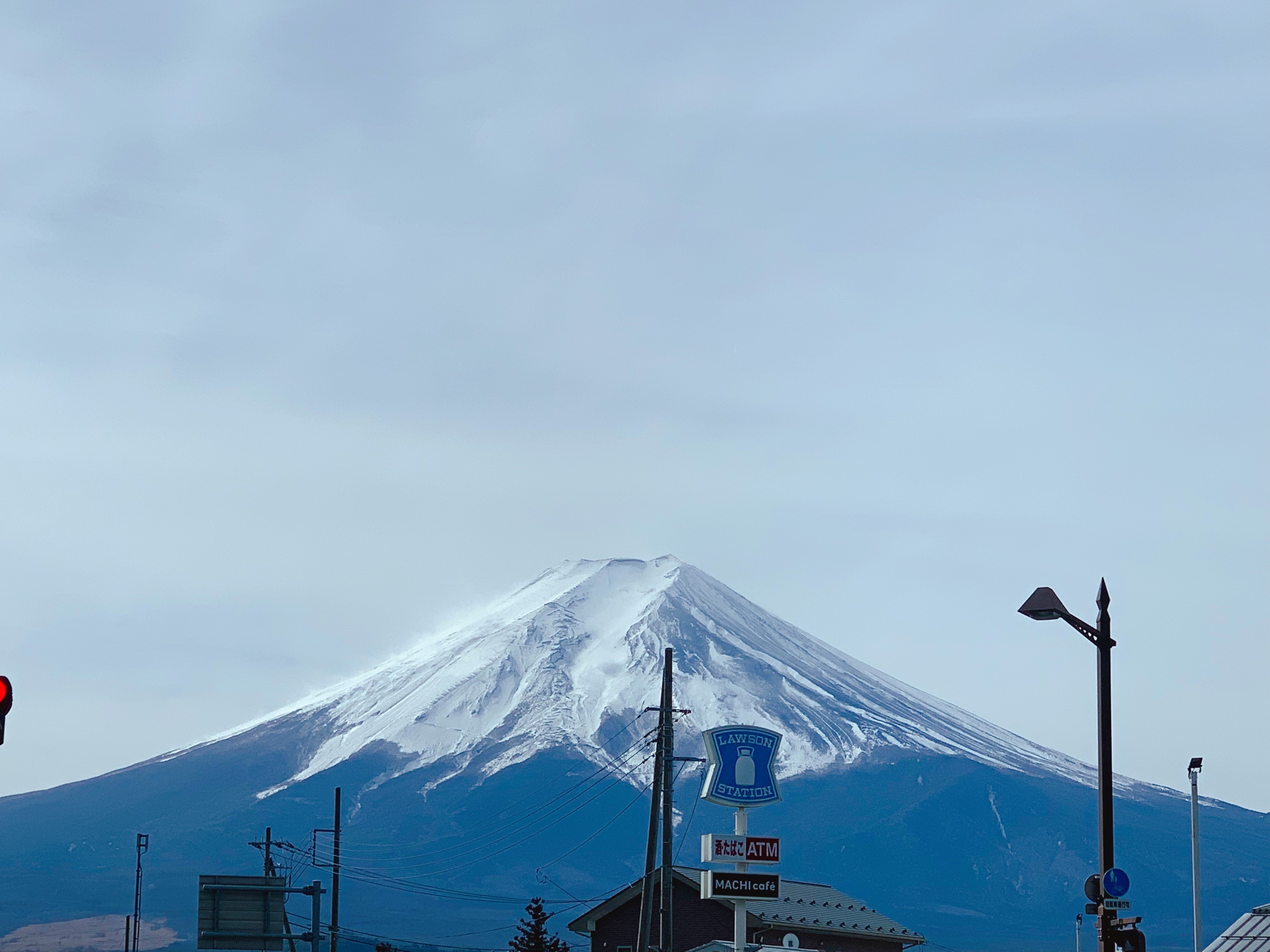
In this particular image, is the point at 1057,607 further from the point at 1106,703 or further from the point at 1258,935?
the point at 1258,935

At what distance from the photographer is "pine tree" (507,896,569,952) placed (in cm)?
4694

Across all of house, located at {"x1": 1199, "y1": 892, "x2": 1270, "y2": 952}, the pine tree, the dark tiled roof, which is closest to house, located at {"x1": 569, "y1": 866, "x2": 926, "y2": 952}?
the dark tiled roof

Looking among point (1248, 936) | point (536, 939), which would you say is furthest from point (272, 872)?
point (1248, 936)

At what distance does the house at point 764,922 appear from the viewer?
44.8 meters

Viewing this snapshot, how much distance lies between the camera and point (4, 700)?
16484 millimetres

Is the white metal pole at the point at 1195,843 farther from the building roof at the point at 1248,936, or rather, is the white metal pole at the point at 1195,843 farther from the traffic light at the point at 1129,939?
the building roof at the point at 1248,936

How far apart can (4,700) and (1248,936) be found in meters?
12.2

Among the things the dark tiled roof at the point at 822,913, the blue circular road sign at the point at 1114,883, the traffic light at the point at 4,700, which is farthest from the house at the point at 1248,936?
the dark tiled roof at the point at 822,913

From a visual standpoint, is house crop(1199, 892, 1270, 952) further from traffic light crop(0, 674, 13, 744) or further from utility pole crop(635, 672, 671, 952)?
utility pole crop(635, 672, 671, 952)

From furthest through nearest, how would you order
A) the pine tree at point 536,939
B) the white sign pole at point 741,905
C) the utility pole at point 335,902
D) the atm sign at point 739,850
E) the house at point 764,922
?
the utility pole at point 335,902
the pine tree at point 536,939
the house at point 764,922
the atm sign at point 739,850
the white sign pole at point 741,905

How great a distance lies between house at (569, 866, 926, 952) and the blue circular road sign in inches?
952

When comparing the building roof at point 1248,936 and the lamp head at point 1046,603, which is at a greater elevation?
the lamp head at point 1046,603

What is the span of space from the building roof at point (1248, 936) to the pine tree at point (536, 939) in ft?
102

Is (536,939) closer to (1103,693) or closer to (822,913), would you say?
(822,913)
